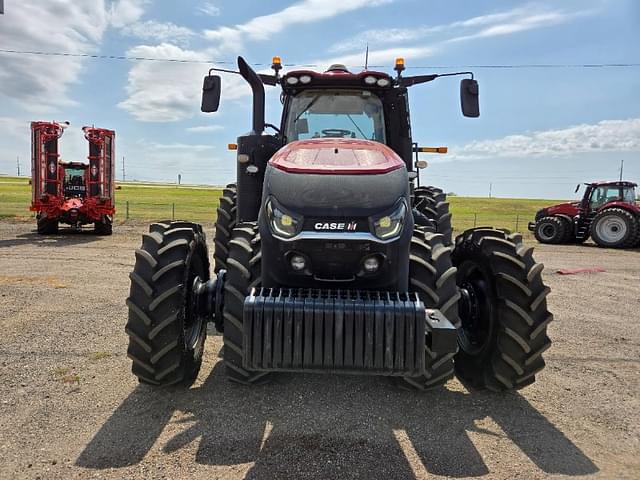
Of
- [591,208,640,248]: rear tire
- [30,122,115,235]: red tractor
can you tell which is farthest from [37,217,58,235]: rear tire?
[591,208,640,248]: rear tire

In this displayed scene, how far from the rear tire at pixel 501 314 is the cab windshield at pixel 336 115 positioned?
1630mm

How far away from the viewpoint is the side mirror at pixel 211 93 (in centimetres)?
506

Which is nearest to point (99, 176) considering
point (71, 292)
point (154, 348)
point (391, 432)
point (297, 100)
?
point (71, 292)

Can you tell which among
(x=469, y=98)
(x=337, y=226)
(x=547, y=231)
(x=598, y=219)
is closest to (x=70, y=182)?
(x=469, y=98)

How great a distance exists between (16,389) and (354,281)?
306 centimetres

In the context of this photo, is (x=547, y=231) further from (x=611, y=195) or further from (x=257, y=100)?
(x=257, y=100)

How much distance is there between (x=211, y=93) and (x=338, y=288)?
283cm

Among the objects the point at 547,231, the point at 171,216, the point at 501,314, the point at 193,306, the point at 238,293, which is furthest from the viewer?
the point at 171,216

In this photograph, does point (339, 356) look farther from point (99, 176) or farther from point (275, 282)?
point (99, 176)

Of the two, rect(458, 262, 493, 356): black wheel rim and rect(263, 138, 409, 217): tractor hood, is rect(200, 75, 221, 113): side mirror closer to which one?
rect(263, 138, 409, 217): tractor hood

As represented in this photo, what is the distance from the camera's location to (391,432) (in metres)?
3.56

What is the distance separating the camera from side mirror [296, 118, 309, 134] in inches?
209

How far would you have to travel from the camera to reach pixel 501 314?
3.96 meters

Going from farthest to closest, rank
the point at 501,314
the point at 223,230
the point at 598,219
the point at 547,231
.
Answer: the point at 547,231 → the point at 598,219 → the point at 223,230 → the point at 501,314
